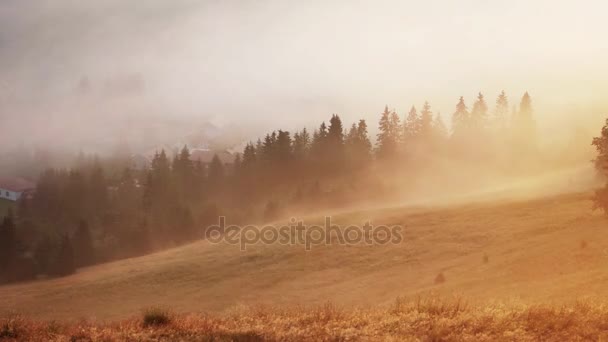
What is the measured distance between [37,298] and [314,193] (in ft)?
215

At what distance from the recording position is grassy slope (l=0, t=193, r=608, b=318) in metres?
33.1

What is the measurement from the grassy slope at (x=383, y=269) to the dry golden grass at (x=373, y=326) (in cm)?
1358

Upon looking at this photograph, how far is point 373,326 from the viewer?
420 inches

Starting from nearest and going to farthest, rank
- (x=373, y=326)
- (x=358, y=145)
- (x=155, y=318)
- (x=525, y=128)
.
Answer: (x=373, y=326), (x=155, y=318), (x=525, y=128), (x=358, y=145)

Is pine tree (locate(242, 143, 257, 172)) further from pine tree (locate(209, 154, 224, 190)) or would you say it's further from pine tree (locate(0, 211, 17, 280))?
pine tree (locate(0, 211, 17, 280))

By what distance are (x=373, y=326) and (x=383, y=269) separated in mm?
33686

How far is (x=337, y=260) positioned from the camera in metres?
48.3

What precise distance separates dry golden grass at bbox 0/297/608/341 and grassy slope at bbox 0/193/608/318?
44.5 ft

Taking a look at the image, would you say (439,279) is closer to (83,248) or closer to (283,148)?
(83,248)

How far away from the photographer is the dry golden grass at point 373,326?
9836 mm

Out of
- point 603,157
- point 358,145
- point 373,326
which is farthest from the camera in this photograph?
point 358,145

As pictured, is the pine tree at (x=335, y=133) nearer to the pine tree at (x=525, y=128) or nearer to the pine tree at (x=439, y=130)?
the pine tree at (x=439, y=130)

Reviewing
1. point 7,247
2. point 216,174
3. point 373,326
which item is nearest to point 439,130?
point 216,174

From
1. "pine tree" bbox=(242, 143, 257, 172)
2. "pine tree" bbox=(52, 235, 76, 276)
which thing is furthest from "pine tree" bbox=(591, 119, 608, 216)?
"pine tree" bbox=(242, 143, 257, 172)
